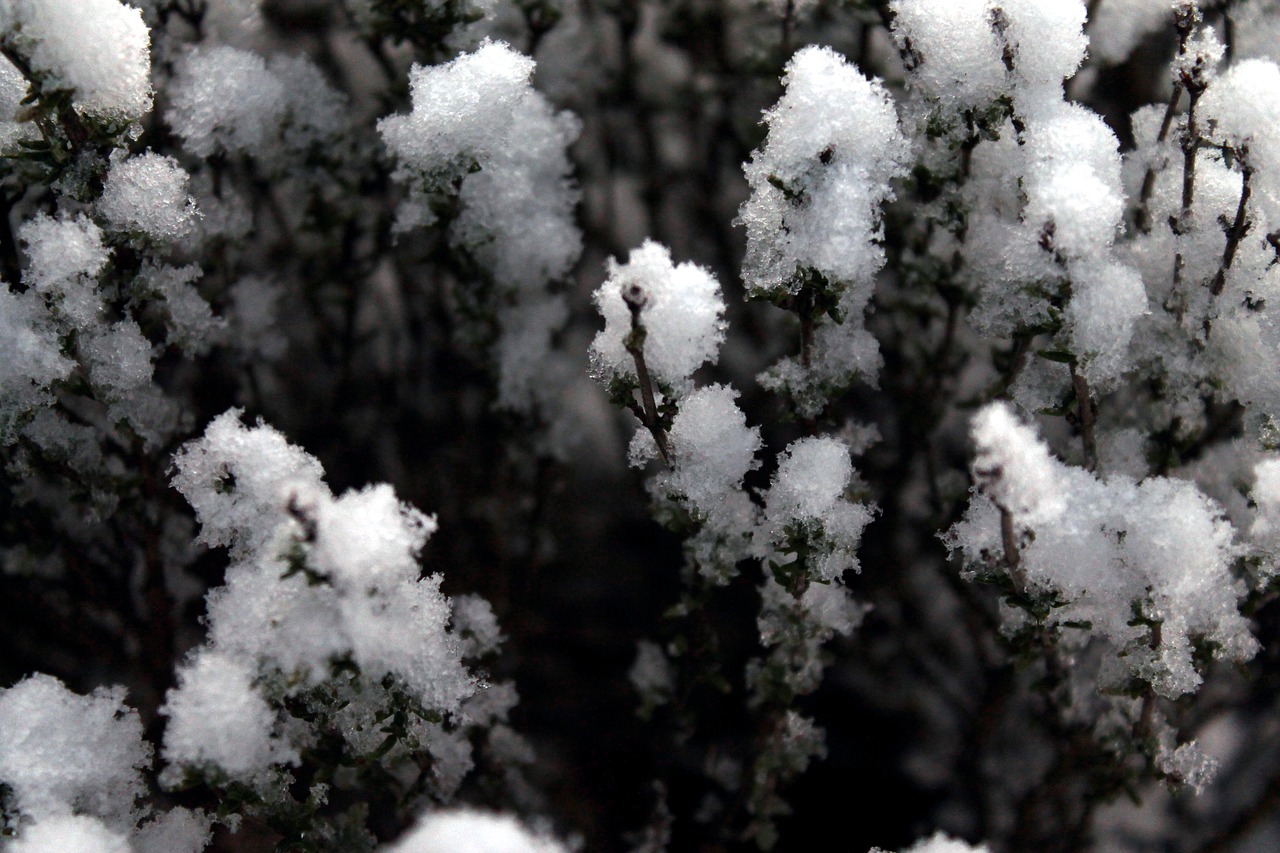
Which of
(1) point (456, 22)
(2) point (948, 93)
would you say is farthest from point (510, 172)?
(2) point (948, 93)

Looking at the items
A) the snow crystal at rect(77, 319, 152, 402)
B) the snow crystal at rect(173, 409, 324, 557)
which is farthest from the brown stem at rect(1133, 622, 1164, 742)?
the snow crystal at rect(77, 319, 152, 402)

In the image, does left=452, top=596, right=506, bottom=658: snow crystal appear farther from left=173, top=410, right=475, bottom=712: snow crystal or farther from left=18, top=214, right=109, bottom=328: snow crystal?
left=18, top=214, right=109, bottom=328: snow crystal

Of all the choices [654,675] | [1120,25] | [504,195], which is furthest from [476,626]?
[1120,25]

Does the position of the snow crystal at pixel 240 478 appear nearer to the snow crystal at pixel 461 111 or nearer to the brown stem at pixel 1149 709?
the snow crystal at pixel 461 111

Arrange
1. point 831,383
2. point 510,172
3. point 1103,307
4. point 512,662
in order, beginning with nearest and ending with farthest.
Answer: point 1103,307 < point 831,383 < point 510,172 < point 512,662

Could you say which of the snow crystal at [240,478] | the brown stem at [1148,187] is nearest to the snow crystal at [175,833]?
the snow crystal at [240,478]

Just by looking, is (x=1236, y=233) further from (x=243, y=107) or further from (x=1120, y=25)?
(x=243, y=107)

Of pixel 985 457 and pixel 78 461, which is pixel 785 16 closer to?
pixel 985 457
